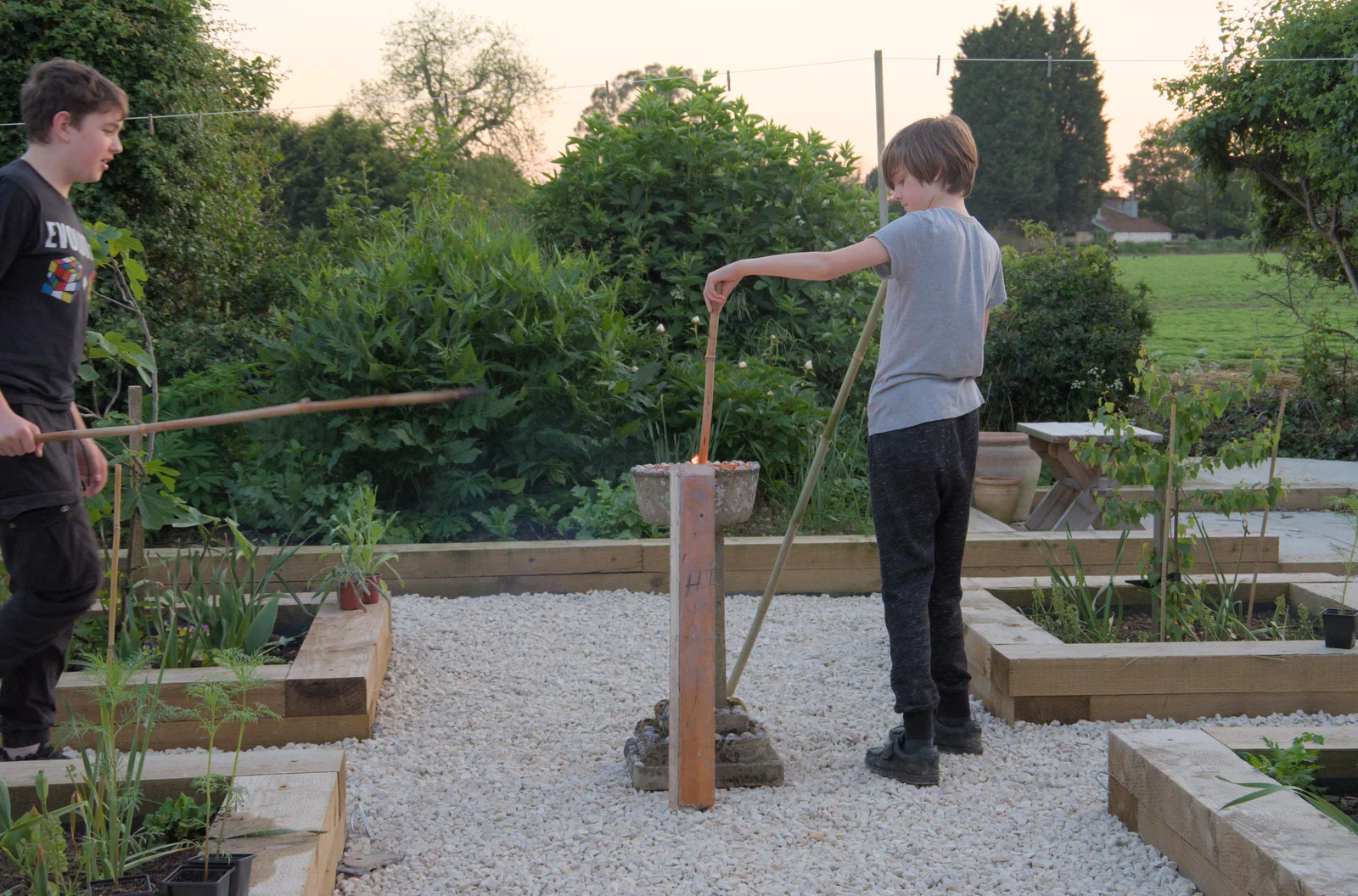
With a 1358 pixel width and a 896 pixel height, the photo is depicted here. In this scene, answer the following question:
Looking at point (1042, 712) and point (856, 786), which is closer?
point (856, 786)

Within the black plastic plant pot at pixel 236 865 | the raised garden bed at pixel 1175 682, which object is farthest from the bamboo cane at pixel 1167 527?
the black plastic plant pot at pixel 236 865

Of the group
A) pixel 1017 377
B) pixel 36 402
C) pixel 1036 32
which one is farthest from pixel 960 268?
pixel 1036 32

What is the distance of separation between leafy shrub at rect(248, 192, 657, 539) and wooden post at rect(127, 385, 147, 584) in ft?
5.26

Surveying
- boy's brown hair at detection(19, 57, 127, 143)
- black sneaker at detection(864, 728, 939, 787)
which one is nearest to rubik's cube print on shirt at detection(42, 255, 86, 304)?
boy's brown hair at detection(19, 57, 127, 143)

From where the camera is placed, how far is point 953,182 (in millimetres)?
2750

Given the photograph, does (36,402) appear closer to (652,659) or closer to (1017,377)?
(652,659)

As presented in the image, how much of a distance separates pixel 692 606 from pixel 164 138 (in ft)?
23.7

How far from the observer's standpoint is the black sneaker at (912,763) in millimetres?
2854

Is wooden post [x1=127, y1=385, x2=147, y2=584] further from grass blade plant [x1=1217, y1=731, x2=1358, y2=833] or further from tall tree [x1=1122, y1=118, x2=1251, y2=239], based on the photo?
tall tree [x1=1122, y1=118, x2=1251, y2=239]

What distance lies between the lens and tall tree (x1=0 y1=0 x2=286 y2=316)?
293 inches

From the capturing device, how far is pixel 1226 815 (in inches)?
82.9

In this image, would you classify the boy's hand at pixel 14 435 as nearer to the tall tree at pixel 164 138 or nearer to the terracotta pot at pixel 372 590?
the terracotta pot at pixel 372 590

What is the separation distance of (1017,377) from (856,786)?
22.1 ft

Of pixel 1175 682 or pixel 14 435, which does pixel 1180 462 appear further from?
pixel 14 435
